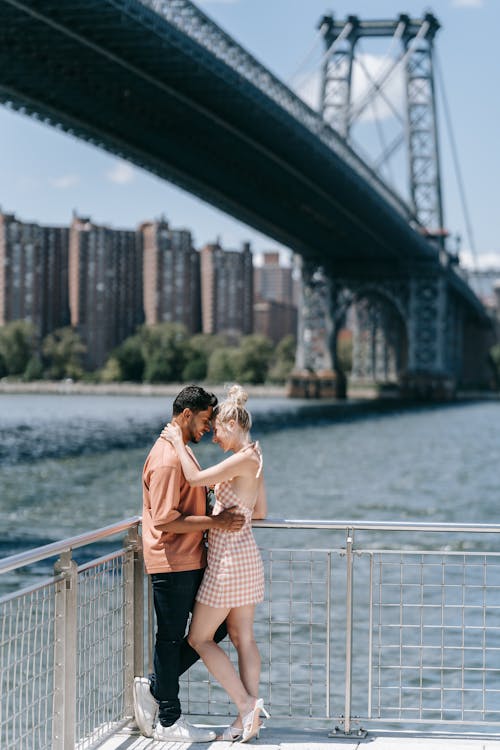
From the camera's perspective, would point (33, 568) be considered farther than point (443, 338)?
No

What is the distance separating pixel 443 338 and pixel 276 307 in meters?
116

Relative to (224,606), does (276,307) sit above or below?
above

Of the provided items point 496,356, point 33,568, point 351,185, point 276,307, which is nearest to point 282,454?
point 351,185

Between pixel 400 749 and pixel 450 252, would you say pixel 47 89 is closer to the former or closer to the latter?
pixel 400 749

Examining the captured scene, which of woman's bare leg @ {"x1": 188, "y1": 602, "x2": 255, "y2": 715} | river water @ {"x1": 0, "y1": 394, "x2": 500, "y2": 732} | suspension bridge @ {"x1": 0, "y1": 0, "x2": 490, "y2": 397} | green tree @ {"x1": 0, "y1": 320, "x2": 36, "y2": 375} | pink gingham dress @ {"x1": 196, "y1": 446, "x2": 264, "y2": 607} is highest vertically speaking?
suspension bridge @ {"x1": 0, "y1": 0, "x2": 490, "y2": 397}

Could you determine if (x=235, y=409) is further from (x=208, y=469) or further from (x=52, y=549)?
(x=52, y=549)

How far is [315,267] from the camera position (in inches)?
3108

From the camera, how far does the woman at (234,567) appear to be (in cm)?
510

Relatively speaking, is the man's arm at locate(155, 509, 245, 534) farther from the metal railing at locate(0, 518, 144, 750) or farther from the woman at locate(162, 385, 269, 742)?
the metal railing at locate(0, 518, 144, 750)

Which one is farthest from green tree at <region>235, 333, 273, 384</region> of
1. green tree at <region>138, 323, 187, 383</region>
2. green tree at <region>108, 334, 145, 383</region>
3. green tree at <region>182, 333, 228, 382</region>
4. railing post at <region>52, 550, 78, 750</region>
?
railing post at <region>52, 550, 78, 750</region>

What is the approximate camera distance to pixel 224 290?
15575cm

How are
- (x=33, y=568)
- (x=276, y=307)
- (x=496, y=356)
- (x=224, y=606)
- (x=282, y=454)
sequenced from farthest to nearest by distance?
(x=276, y=307) → (x=496, y=356) → (x=282, y=454) → (x=33, y=568) → (x=224, y=606)

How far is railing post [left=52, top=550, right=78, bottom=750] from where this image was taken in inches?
191

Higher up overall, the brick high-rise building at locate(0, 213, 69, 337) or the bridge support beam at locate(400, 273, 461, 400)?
the brick high-rise building at locate(0, 213, 69, 337)
